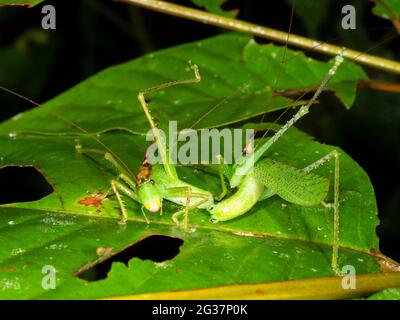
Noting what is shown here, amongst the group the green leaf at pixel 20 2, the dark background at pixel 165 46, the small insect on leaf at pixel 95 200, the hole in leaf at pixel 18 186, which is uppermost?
the dark background at pixel 165 46

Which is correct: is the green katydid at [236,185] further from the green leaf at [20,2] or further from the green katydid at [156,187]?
the green leaf at [20,2]

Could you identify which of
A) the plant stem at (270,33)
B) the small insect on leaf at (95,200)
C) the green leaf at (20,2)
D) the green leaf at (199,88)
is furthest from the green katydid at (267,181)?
the green leaf at (20,2)

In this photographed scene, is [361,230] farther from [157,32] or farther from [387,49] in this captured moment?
[157,32]

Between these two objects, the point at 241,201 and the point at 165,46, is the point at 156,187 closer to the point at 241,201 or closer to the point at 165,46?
the point at 241,201

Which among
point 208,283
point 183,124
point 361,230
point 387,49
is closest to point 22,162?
point 183,124

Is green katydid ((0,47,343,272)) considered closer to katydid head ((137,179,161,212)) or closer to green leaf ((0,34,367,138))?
katydid head ((137,179,161,212))

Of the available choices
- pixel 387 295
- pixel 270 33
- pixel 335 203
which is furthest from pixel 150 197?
pixel 270 33
